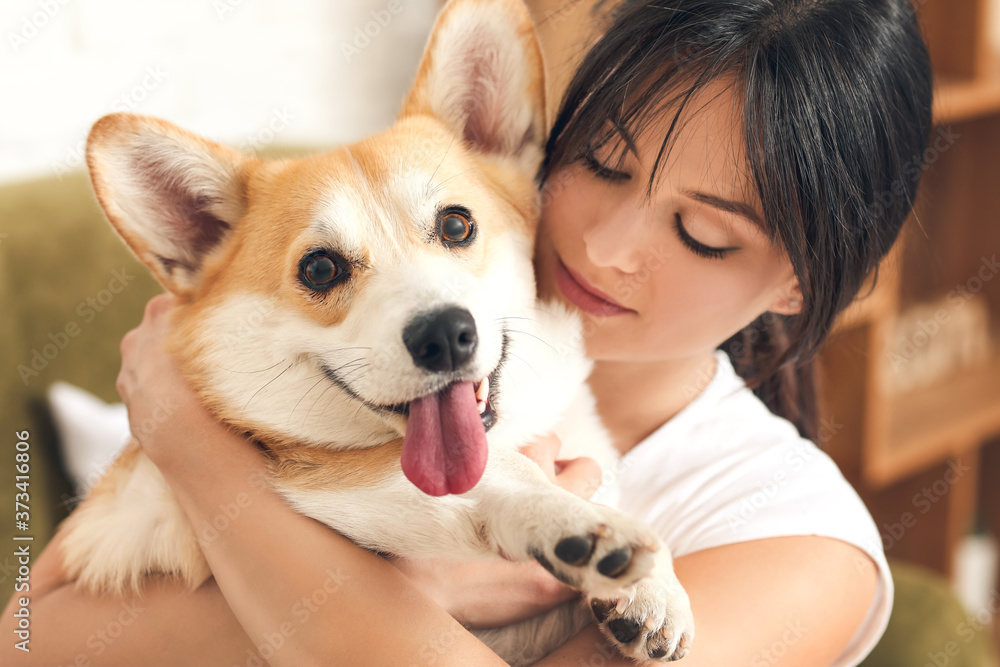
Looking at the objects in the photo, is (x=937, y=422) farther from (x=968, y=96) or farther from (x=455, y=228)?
(x=455, y=228)

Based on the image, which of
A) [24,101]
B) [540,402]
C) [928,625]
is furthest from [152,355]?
[928,625]

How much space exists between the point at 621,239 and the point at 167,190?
68cm

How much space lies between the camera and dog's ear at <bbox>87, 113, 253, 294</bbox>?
1.04 metres

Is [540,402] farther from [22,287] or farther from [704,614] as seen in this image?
[22,287]

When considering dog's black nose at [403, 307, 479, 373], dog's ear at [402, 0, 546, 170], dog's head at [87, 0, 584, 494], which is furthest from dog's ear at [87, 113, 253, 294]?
dog's black nose at [403, 307, 479, 373]

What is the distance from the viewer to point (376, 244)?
1010 mm

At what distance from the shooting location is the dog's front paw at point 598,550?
762 mm

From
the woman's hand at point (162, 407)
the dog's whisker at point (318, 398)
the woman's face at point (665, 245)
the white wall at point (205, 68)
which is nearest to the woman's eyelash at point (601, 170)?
the woman's face at point (665, 245)

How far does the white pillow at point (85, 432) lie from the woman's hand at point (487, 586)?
92 cm

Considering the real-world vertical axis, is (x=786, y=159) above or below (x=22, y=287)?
below

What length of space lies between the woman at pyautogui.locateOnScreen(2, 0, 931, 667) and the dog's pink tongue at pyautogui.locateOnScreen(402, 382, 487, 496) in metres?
0.16

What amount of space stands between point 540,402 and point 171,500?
571mm

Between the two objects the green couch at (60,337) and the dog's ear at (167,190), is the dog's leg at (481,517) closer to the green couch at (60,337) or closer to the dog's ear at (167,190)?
the dog's ear at (167,190)

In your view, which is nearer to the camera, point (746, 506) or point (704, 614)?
point (704, 614)
